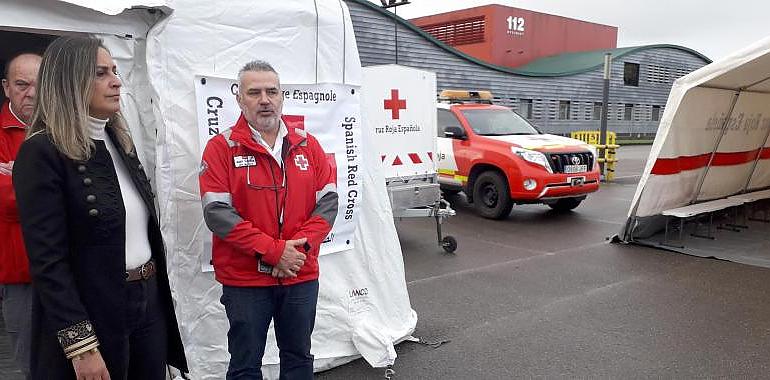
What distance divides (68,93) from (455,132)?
26.2 feet

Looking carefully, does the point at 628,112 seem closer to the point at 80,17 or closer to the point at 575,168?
the point at 575,168

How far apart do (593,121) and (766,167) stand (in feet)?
79.4

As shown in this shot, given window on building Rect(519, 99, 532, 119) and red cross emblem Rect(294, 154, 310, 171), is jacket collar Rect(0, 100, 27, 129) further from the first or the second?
window on building Rect(519, 99, 532, 119)

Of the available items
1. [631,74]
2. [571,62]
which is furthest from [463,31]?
[631,74]

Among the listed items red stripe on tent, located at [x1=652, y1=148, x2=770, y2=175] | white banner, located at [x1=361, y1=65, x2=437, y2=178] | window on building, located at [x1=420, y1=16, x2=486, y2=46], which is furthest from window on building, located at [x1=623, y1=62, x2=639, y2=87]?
white banner, located at [x1=361, y1=65, x2=437, y2=178]

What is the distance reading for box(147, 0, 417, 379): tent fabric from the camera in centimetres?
309

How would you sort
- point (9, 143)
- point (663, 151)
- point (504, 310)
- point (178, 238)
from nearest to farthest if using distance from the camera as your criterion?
point (9, 143) → point (178, 238) → point (504, 310) → point (663, 151)

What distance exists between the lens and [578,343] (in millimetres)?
4258

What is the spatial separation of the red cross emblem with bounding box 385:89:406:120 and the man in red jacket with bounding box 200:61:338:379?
394 centimetres

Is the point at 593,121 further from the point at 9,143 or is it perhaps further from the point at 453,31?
the point at 9,143

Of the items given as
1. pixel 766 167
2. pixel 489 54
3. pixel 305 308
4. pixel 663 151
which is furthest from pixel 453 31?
pixel 305 308

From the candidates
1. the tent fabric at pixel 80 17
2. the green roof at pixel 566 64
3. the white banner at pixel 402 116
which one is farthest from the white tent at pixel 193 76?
the green roof at pixel 566 64

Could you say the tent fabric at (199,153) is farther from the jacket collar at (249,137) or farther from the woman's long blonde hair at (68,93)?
the woman's long blonde hair at (68,93)

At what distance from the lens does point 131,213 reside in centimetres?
211
